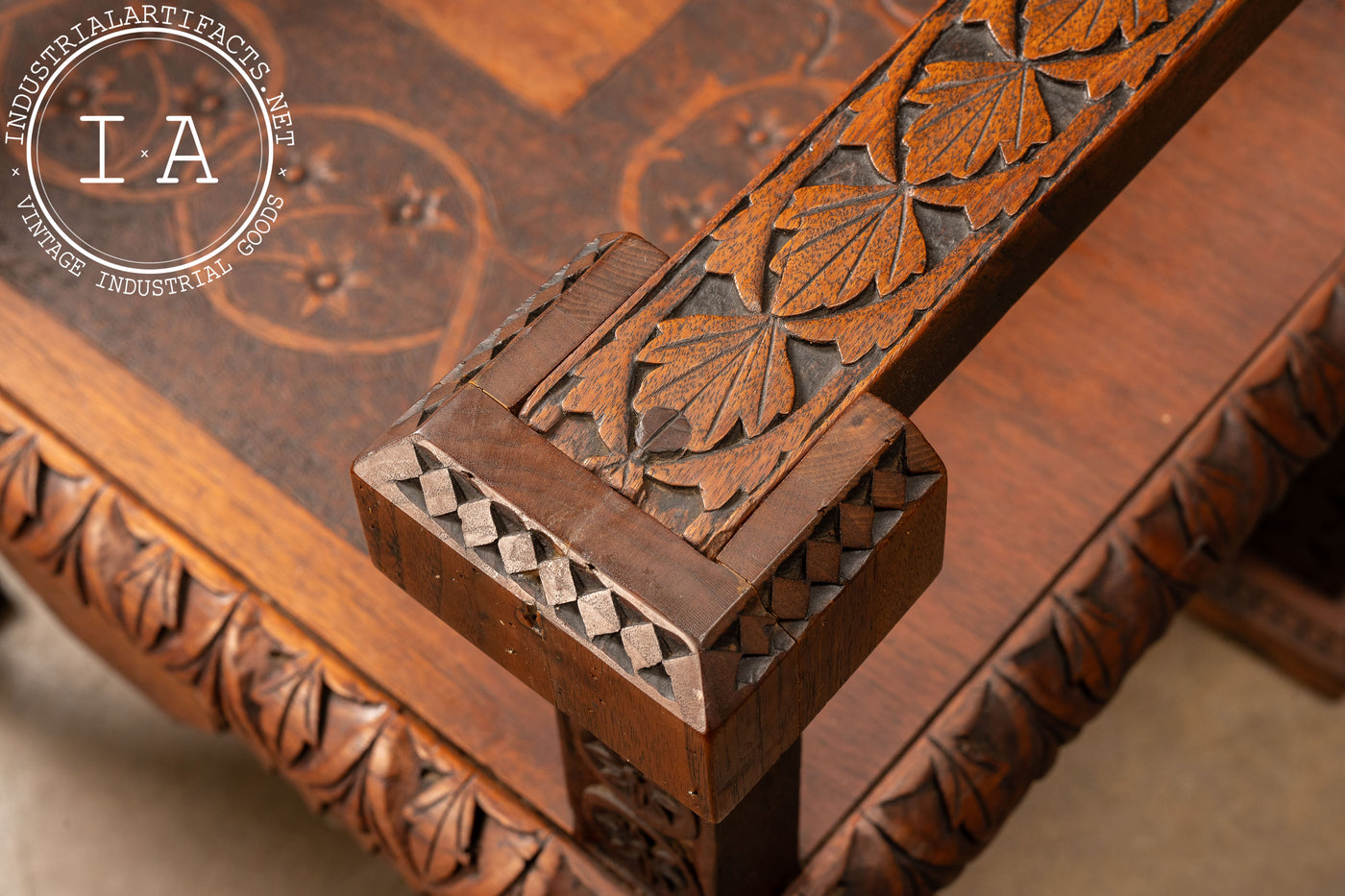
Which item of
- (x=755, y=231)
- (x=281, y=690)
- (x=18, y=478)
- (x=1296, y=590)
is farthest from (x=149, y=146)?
(x=1296, y=590)

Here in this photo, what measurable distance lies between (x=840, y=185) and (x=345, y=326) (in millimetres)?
507

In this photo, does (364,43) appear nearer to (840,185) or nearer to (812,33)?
(812,33)

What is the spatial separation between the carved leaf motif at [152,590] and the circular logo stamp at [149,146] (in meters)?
0.21

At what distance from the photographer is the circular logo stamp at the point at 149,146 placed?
1027 mm

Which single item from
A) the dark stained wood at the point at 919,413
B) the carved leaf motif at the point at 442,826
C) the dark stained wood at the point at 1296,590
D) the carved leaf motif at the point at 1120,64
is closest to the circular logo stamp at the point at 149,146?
the dark stained wood at the point at 919,413

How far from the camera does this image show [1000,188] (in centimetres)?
56

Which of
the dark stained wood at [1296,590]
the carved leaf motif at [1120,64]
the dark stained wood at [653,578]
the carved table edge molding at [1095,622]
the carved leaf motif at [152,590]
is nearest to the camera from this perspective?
the dark stained wood at [653,578]

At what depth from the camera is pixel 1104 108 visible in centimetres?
58

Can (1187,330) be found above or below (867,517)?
above

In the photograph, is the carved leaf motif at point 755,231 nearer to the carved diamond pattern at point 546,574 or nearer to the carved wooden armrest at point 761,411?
the carved wooden armrest at point 761,411

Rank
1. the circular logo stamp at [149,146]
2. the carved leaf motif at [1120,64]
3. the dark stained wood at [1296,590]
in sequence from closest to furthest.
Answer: the carved leaf motif at [1120,64]
the circular logo stamp at [149,146]
the dark stained wood at [1296,590]

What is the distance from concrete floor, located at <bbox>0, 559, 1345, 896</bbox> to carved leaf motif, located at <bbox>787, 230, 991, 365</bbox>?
3.12ft

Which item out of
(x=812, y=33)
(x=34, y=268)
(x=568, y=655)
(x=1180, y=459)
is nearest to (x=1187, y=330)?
(x=1180, y=459)

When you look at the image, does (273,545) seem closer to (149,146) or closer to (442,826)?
(442,826)
